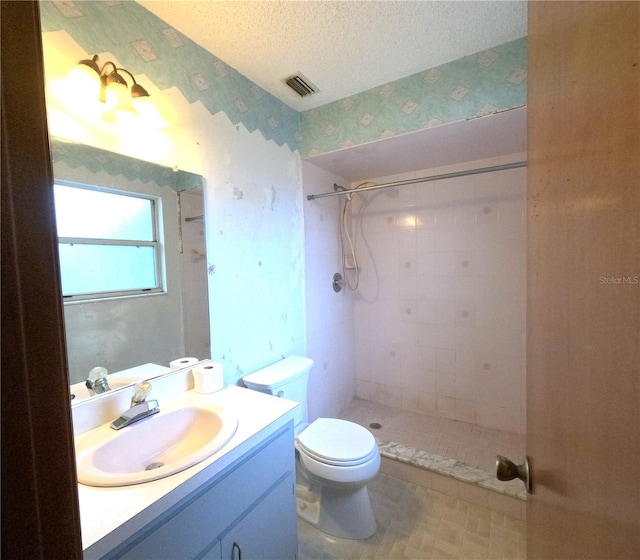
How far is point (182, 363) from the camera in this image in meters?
1.33

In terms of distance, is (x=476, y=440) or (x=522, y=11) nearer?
(x=522, y=11)

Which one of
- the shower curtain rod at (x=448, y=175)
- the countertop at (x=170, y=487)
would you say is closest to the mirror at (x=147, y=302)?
the countertop at (x=170, y=487)

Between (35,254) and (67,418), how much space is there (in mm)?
183

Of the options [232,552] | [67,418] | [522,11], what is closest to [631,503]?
[67,418]

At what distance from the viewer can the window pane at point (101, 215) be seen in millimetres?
995

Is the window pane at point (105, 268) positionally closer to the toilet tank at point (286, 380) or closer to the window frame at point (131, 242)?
the window frame at point (131, 242)

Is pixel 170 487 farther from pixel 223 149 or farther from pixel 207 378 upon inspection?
pixel 223 149

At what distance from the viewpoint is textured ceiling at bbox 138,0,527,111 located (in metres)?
1.18

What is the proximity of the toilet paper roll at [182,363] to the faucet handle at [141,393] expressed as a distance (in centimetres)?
17

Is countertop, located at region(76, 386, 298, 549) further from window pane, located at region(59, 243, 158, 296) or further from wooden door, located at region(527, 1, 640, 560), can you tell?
wooden door, located at region(527, 1, 640, 560)

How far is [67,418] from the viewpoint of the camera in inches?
13.0

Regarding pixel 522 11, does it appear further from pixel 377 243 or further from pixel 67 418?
pixel 67 418

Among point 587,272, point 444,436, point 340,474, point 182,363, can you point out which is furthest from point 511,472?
point 444,436

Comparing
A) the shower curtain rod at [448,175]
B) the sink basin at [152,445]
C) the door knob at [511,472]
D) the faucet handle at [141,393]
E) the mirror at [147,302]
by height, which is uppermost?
the shower curtain rod at [448,175]
